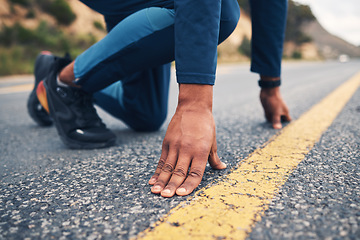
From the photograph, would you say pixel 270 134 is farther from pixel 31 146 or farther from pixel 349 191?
pixel 31 146

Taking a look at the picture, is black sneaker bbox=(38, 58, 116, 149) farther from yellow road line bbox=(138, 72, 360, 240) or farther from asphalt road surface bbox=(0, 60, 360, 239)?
yellow road line bbox=(138, 72, 360, 240)

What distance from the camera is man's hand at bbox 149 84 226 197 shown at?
954mm

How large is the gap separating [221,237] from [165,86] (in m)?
1.28

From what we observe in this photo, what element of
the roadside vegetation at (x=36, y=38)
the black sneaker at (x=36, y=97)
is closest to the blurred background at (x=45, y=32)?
the roadside vegetation at (x=36, y=38)

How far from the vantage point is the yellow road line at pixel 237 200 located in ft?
2.38

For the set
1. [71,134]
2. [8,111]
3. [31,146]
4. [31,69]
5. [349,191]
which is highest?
[349,191]

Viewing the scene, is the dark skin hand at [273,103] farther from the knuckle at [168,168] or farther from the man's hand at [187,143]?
the knuckle at [168,168]

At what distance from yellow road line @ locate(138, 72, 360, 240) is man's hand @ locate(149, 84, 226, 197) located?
0.07m

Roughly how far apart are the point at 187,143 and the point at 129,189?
239mm

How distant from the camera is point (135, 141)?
1659 mm

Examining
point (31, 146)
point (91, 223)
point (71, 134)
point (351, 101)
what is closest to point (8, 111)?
point (31, 146)

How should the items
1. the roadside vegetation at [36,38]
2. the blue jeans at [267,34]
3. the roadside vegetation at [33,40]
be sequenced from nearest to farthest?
1. the blue jeans at [267,34]
2. the roadside vegetation at [33,40]
3. the roadside vegetation at [36,38]

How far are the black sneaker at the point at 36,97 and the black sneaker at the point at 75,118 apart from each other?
0.29 m

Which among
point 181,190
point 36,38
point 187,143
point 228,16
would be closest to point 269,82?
point 228,16
